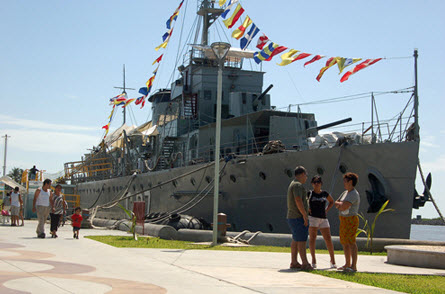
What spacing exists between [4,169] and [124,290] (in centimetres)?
8226

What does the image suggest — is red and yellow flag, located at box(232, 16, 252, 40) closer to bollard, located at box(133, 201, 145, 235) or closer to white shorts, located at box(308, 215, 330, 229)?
bollard, located at box(133, 201, 145, 235)

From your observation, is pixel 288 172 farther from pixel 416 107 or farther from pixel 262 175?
pixel 416 107

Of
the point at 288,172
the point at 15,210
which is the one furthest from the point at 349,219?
the point at 15,210

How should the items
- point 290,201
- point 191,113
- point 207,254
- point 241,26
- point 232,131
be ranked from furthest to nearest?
point 191,113
point 232,131
point 241,26
point 207,254
point 290,201

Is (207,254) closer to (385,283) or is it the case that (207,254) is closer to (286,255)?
(286,255)

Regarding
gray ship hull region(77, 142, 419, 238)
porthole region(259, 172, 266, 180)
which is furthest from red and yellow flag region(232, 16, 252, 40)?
porthole region(259, 172, 266, 180)

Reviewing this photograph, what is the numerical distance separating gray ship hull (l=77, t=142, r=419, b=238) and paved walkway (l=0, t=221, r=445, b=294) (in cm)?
516

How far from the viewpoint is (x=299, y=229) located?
7.92m

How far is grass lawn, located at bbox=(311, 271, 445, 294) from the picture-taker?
6551mm

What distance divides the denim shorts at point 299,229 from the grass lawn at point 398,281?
1.70 feet

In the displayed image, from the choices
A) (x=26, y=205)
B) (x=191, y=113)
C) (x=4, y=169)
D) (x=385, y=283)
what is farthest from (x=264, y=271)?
(x=4, y=169)

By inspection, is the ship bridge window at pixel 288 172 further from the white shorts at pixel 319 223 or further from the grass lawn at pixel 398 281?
the grass lawn at pixel 398 281

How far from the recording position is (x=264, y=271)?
7.56 m

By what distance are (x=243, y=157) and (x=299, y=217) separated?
11.2m
